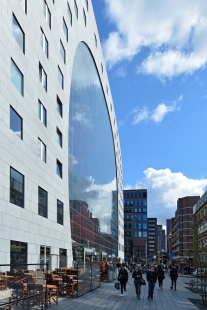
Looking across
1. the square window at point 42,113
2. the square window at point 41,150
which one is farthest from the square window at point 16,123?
the square window at point 42,113

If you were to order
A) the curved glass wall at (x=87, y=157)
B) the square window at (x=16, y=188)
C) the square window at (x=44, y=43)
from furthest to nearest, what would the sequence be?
the curved glass wall at (x=87, y=157), the square window at (x=44, y=43), the square window at (x=16, y=188)

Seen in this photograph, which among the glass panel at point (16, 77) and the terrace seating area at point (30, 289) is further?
the glass panel at point (16, 77)

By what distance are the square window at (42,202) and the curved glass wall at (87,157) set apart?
29.3 feet

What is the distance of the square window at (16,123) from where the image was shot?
22812mm

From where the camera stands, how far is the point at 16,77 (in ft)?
78.4

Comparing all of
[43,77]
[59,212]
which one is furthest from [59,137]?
[43,77]

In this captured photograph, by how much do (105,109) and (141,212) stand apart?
91.7m

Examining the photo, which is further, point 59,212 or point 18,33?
point 59,212

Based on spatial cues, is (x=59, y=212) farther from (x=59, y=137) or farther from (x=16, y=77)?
(x=16, y=77)

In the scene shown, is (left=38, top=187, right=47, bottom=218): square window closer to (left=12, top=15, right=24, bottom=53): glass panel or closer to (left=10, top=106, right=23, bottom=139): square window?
(left=10, top=106, right=23, bottom=139): square window

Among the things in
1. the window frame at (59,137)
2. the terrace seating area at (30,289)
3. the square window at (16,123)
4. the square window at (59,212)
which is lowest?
the terrace seating area at (30,289)

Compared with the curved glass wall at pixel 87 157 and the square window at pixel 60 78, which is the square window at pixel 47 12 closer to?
the square window at pixel 60 78

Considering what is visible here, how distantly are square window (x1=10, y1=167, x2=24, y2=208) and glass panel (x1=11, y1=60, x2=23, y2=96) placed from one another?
505 cm

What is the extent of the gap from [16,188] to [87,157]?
26635mm
